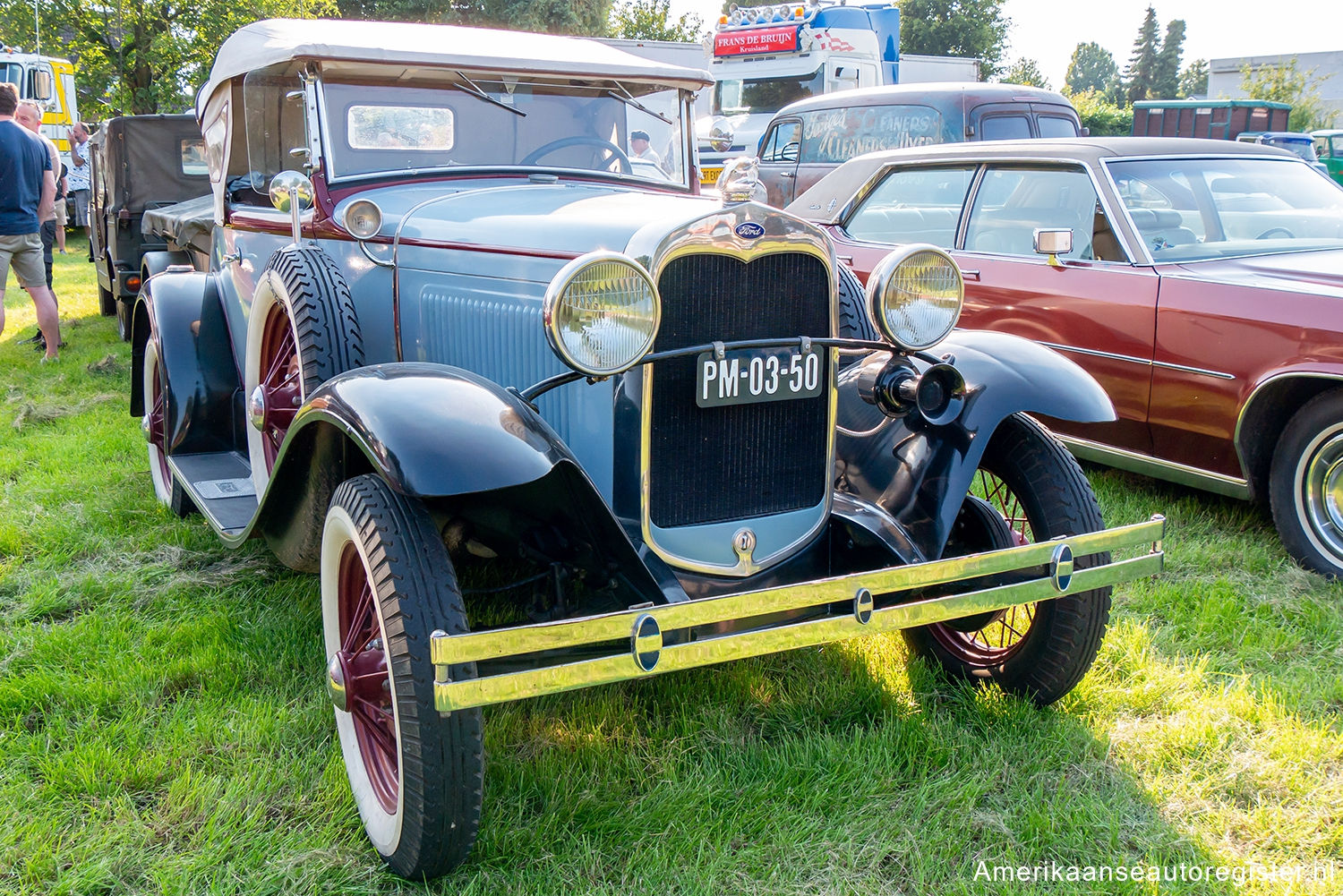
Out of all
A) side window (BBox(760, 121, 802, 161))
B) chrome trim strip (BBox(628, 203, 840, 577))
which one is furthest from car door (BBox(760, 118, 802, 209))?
chrome trim strip (BBox(628, 203, 840, 577))

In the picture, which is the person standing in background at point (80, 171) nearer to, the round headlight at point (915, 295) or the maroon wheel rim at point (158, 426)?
the maroon wheel rim at point (158, 426)

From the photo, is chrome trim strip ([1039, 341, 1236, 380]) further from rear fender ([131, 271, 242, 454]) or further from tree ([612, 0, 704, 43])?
tree ([612, 0, 704, 43])

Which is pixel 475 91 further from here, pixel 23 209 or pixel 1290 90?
pixel 1290 90

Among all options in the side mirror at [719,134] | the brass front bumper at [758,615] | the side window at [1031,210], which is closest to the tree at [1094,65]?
the side window at [1031,210]

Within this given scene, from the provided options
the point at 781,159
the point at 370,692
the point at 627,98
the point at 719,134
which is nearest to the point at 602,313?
the point at 370,692

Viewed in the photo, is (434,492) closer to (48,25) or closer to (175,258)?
(175,258)

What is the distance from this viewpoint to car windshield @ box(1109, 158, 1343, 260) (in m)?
4.45

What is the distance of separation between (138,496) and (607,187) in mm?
2643

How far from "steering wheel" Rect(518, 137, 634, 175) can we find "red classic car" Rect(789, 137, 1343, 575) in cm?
182

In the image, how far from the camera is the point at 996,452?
9.53 ft

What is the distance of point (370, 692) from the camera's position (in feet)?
7.58

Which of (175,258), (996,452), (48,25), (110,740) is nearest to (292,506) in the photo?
(110,740)

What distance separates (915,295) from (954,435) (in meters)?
0.39

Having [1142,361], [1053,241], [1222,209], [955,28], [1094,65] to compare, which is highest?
[1094,65]
